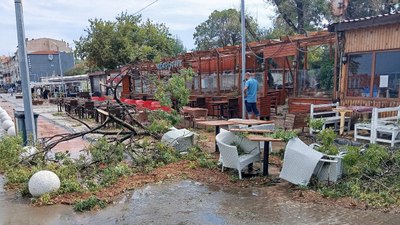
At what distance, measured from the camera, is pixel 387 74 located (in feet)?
31.0

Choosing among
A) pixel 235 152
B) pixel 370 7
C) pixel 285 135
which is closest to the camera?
pixel 285 135

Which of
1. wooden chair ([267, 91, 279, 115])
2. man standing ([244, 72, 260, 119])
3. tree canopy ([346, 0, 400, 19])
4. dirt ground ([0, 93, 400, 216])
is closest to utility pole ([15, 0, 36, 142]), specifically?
dirt ground ([0, 93, 400, 216])

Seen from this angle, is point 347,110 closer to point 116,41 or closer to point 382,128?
point 382,128

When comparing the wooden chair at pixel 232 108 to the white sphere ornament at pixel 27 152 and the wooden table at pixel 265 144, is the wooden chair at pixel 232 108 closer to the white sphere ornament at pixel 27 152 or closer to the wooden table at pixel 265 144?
the wooden table at pixel 265 144

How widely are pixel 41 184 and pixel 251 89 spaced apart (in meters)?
8.04

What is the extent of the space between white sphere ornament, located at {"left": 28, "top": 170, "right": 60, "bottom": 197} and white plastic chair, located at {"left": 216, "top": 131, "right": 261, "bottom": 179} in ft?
10.1

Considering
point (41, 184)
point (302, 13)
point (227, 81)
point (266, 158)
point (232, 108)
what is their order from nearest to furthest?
1. point (41, 184)
2. point (266, 158)
3. point (232, 108)
4. point (227, 81)
5. point (302, 13)

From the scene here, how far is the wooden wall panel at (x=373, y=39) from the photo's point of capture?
29.8ft

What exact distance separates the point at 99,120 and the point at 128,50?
17158 millimetres

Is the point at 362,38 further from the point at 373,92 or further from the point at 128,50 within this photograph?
the point at 128,50

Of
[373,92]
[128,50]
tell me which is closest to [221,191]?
[373,92]

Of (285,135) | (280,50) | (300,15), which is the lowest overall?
(285,135)

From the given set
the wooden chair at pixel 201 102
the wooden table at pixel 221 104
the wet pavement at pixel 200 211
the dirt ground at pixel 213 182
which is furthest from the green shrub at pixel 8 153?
the wooden chair at pixel 201 102

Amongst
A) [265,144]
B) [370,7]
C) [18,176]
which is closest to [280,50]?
[265,144]
